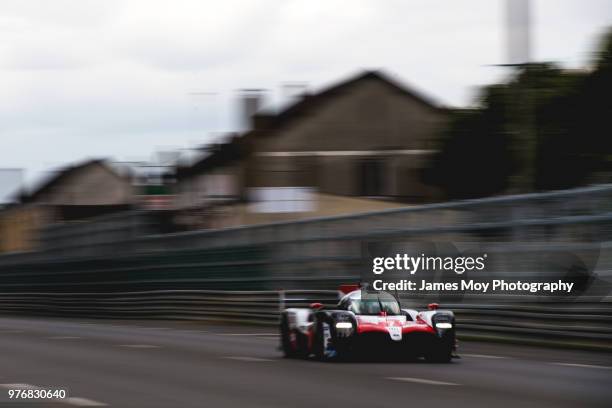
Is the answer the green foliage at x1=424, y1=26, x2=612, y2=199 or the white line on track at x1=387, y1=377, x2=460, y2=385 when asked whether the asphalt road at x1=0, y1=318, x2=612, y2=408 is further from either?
the green foliage at x1=424, y1=26, x2=612, y2=199

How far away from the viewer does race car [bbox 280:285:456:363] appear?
14.1 metres

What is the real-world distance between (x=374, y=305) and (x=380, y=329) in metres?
0.30

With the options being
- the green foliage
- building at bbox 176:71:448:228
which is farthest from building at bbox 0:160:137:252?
the green foliage

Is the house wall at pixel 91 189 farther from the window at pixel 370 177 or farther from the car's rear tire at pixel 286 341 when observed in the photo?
the car's rear tire at pixel 286 341

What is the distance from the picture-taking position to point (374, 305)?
14.3 m

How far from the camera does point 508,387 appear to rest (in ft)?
37.1

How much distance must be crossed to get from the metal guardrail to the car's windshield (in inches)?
143

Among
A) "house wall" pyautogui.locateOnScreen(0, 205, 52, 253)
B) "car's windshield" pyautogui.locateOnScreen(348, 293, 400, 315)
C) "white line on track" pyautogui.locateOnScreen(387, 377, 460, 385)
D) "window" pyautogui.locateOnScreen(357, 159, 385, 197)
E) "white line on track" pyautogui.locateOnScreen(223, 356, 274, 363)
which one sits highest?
"window" pyautogui.locateOnScreen(357, 159, 385, 197)

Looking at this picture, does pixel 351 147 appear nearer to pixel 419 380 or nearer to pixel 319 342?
pixel 319 342

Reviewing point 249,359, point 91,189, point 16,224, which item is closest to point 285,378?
point 249,359

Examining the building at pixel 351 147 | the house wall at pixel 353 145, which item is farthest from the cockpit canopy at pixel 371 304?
the house wall at pixel 353 145

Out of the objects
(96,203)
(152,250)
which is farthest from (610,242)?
(96,203)

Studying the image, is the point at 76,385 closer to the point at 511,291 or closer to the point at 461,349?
the point at 461,349

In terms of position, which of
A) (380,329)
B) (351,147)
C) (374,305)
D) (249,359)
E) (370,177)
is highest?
(351,147)
